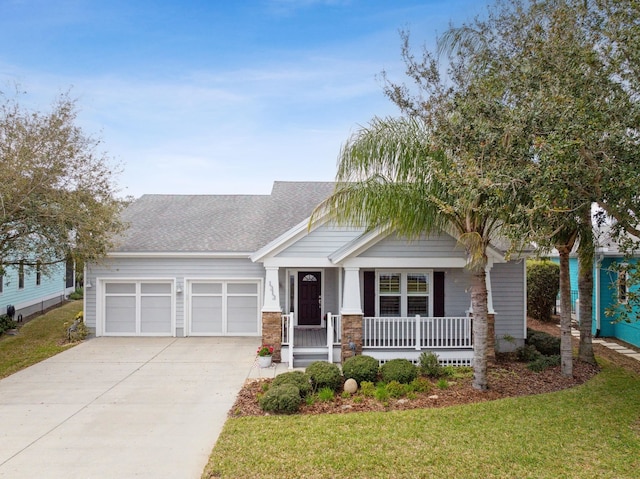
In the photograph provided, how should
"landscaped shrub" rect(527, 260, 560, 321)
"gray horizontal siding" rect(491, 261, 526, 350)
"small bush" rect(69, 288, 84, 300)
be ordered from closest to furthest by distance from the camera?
1. "gray horizontal siding" rect(491, 261, 526, 350)
2. "landscaped shrub" rect(527, 260, 560, 321)
3. "small bush" rect(69, 288, 84, 300)

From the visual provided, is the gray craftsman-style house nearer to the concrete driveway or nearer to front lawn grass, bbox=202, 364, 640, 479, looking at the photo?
the concrete driveway

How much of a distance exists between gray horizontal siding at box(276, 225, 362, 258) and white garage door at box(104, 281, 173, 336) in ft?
19.1

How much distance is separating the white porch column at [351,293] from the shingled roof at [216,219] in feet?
15.7

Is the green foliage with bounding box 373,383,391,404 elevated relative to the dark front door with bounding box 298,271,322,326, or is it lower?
lower

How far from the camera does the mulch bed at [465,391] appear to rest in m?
8.17

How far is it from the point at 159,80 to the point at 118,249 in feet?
20.7

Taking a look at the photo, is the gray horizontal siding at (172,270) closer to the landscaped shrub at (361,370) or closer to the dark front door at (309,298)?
the dark front door at (309,298)

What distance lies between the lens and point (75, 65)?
1403 centimetres

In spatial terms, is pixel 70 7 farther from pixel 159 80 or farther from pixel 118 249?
pixel 118 249

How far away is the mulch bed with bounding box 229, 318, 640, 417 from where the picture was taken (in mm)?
8172

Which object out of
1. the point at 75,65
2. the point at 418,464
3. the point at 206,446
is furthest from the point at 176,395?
the point at 75,65

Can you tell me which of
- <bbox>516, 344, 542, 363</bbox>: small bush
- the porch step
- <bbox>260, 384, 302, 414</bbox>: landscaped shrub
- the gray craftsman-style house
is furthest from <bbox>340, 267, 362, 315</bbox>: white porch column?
<bbox>516, 344, 542, 363</bbox>: small bush

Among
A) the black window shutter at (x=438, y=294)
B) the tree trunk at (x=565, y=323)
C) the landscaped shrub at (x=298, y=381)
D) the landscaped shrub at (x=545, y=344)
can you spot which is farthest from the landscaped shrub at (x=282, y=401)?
the landscaped shrub at (x=545, y=344)

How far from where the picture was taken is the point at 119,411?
8086mm
